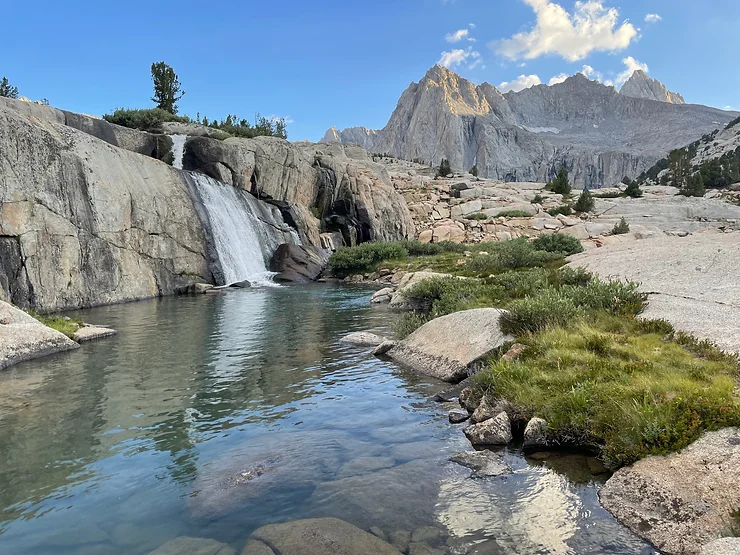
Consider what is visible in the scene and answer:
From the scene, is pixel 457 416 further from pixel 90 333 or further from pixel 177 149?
pixel 177 149

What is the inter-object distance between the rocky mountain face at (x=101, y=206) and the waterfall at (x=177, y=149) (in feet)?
1.54

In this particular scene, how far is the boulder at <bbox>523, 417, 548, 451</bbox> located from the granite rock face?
76.1 ft

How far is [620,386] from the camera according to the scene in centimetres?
752

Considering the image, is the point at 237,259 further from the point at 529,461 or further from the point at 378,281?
the point at 529,461

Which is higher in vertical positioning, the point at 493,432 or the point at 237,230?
the point at 237,230

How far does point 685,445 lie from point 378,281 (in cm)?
Answer: 3355

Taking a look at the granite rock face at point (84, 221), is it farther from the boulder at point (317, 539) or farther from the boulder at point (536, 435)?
the boulder at point (536, 435)

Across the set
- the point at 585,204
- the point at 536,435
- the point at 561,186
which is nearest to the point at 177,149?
the point at 536,435

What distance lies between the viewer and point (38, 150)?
26031 millimetres

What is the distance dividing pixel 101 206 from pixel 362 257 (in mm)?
20459

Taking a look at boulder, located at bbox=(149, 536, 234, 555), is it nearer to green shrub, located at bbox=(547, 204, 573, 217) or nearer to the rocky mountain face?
the rocky mountain face

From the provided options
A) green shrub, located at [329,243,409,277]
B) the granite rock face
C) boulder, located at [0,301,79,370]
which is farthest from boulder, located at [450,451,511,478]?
green shrub, located at [329,243,409,277]

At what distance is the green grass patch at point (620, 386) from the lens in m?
6.29

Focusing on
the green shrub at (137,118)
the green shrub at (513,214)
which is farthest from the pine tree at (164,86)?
the green shrub at (513,214)
